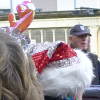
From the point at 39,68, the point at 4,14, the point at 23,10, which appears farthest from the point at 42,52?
the point at 4,14

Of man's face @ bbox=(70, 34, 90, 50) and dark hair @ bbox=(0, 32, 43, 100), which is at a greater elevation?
dark hair @ bbox=(0, 32, 43, 100)

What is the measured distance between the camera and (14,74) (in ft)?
2.71

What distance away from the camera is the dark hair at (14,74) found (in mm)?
818

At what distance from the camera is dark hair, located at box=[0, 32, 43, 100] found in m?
0.82

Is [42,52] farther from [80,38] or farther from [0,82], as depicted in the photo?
[80,38]

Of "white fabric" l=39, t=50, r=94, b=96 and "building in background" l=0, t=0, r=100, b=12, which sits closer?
"white fabric" l=39, t=50, r=94, b=96

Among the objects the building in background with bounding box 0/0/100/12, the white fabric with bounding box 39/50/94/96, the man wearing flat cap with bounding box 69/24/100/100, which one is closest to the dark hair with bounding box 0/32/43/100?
the white fabric with bounding box 39/50/94/96

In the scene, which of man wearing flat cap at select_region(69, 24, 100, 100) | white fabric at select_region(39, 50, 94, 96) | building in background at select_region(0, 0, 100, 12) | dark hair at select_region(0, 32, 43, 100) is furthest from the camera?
A: building in background at select_region(0, 0, 100, 12)

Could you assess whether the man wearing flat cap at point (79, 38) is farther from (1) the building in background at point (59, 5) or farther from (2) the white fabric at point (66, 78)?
(1) the building in background at point (59, 5)

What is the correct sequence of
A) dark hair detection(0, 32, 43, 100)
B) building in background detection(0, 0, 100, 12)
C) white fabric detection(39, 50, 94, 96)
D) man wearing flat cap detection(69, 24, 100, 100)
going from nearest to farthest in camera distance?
dark hair detection(0, 32, 43, 100), white fabric detection(39, 50, 94, 96), man wearing flat cap detection(69, 24, 100, 100), building in background detection(0, 0, 100, 12)

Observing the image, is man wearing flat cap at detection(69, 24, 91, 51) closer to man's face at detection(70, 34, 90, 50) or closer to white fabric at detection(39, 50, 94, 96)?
man's face at detection(70, 34, 90, 50)

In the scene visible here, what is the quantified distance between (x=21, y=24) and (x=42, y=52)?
156 millimetres

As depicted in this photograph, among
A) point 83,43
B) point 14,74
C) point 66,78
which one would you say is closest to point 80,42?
point 83,43

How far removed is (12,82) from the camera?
824 millimetres
